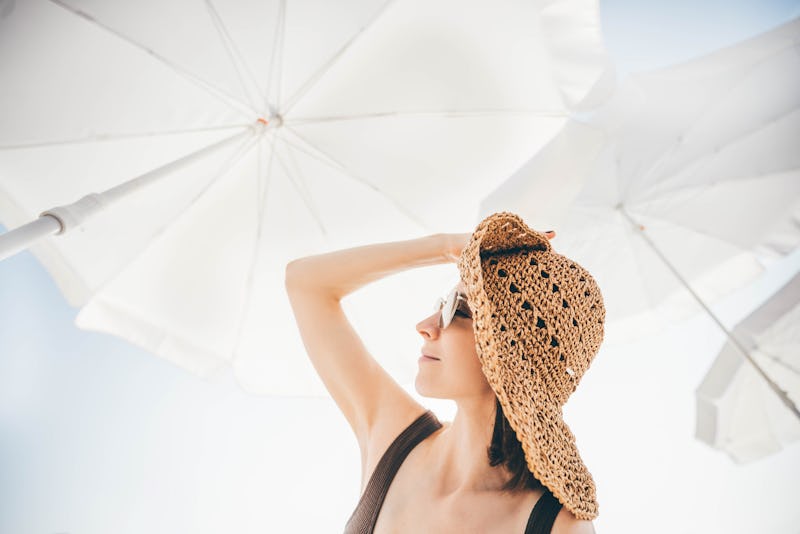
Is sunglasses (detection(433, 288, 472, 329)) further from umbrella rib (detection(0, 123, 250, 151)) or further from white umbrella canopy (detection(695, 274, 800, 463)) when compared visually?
white umbrella canopy (detection(695, 274, 800, 463))

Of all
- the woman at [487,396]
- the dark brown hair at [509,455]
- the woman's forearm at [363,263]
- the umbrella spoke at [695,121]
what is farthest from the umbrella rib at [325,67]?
the umbrella spoke at [695,121]

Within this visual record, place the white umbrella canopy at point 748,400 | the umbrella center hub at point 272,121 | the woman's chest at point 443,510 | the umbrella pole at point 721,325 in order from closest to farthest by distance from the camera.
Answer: the woman's chest at point 443,510, the umbrella center hub at point 272,121, the umbrella pole at point 721,325, the white umbrella canopy at point 748,400

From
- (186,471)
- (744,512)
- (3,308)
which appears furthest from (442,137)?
(744,512)

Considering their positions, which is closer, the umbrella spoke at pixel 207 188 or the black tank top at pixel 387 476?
the black tank top at pixel 387 476

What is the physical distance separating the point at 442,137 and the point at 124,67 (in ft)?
6.03

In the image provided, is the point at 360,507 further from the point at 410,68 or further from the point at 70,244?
the point at 70,244

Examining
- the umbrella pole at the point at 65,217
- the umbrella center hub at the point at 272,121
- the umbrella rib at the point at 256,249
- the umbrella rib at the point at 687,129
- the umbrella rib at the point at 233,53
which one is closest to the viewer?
the umbrella pole at the point at 65,217

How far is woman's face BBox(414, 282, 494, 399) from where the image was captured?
123 centimetres

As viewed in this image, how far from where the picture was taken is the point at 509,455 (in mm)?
1154

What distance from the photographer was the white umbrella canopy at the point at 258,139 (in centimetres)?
231

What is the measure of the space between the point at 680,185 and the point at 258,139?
3573 mm

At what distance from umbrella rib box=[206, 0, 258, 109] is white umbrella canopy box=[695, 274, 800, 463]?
405 centimetres

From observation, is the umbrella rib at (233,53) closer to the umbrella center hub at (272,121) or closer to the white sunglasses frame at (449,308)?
the umbrella center hub at (272,121)

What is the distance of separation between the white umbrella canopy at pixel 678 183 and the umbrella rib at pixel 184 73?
5.41ft
